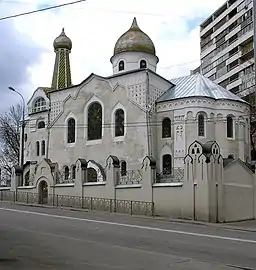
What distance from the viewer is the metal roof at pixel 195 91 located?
123ft

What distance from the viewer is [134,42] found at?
4397cm

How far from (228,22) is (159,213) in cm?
5157

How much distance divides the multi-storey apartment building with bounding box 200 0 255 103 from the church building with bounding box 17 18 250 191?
809 inches

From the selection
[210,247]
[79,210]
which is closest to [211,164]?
[79,210]

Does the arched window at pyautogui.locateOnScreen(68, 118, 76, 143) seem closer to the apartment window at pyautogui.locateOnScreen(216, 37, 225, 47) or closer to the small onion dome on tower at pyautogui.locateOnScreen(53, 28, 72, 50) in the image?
the small onion dome on tower at pyautogui.locateOnScreen(53, 28, 72, 50)

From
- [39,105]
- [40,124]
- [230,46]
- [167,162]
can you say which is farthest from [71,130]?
[230,46]

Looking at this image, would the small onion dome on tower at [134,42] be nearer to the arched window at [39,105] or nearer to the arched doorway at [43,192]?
the arched window at [39,105]

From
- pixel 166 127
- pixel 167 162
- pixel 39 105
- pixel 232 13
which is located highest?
pixel 232 13

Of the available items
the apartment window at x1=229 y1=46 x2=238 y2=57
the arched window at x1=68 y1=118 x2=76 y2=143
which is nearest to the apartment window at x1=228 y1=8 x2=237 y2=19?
the apartment window at x1=229 y1=46 x2=238 y2=57

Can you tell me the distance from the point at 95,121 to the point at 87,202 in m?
11.3

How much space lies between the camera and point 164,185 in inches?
1029

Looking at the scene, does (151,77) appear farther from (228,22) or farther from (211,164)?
(228,22)

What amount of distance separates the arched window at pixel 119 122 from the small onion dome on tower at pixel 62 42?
1573cm

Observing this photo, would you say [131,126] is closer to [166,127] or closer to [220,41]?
[166,127]
